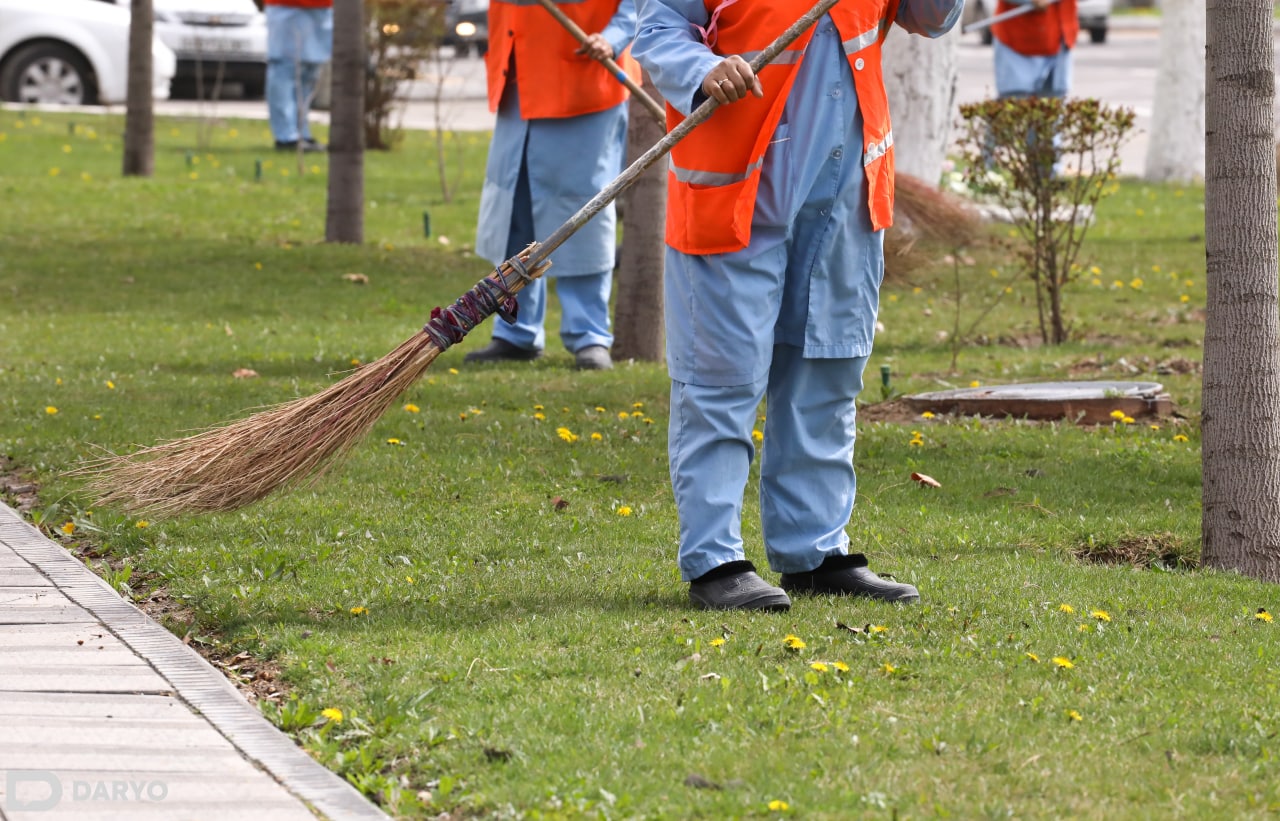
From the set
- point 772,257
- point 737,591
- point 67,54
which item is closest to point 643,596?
point 737,591

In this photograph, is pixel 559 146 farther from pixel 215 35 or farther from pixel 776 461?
pixel 215 35

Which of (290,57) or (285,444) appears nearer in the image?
(285,444)

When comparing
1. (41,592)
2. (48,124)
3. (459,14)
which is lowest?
(41,592)

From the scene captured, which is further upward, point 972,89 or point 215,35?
point 972,89

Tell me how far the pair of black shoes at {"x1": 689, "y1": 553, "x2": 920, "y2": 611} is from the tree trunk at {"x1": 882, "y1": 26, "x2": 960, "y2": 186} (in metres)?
7.94

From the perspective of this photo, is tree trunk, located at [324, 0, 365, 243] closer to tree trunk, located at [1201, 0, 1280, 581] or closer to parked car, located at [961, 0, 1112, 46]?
tree trunk, located at [1201, 0, 1280, 581]

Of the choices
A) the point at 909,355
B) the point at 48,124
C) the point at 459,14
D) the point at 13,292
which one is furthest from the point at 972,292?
the point at 459,14

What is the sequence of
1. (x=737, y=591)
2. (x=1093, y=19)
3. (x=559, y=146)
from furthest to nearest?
1. (x=1093, y=19)
2. (x=559, y=146)
3. (x=737, y=591)

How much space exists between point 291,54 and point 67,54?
294 centimetres

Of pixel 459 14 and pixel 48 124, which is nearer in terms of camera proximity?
pixel 48 124

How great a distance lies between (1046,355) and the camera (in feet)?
29.8

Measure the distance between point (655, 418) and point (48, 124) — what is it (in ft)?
40.5

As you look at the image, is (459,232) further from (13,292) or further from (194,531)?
(194,531)

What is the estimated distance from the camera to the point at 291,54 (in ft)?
53.8
